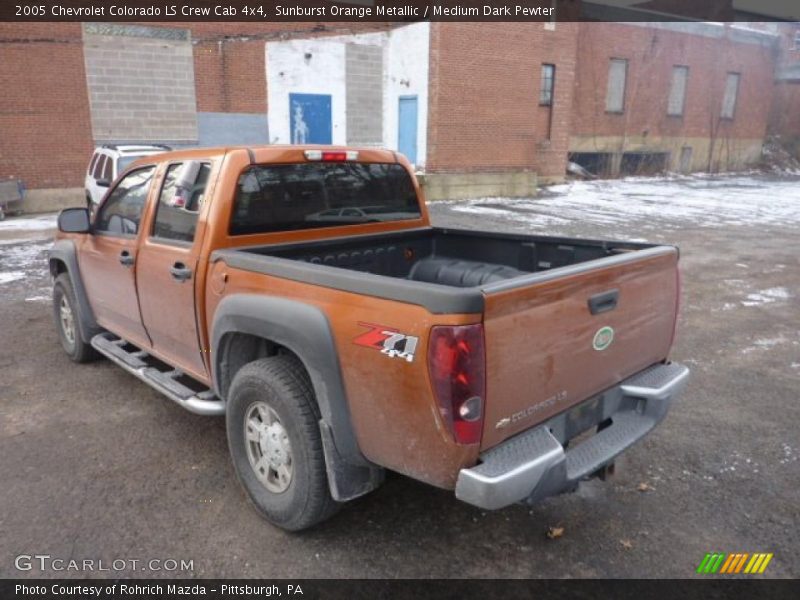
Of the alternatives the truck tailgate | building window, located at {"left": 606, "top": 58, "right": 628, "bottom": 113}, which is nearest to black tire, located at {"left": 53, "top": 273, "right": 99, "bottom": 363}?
the truck tailgate

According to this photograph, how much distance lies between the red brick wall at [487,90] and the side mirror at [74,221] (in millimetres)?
15340

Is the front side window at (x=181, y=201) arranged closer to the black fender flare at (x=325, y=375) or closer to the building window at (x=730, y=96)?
the black fender flare at (x=325, y=375)

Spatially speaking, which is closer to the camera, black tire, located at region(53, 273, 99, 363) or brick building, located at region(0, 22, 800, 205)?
black tire, located at region(53, 273, 99, 363)

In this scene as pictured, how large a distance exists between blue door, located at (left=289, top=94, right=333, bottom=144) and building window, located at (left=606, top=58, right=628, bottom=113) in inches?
596

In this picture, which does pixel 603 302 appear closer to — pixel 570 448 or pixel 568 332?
pixel 568 332

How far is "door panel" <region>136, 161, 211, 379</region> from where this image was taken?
11.6 feet

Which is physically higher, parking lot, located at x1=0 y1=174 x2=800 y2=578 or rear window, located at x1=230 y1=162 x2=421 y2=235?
rear window, located at x1=230 y1=162 x2=421 y2=235

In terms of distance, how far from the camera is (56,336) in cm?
624

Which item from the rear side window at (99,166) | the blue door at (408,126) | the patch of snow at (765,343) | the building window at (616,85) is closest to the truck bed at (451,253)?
the patch of snow at (765,343)

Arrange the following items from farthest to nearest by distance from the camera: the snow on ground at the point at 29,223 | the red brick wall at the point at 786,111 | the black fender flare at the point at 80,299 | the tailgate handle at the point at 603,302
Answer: the red brick wall at the point at 786,111 → the snow on ground at the point at 29,223 → the black fender flare at the point at 80,299 → the tailgate handle at the point at 603,302

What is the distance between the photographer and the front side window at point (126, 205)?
4207mm

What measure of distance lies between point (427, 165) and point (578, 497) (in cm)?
1663

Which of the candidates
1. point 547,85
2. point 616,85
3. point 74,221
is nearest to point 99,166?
point 74,221

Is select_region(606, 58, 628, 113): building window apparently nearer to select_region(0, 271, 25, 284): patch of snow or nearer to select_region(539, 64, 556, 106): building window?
select_region(539, 64, 556, 106): building window
